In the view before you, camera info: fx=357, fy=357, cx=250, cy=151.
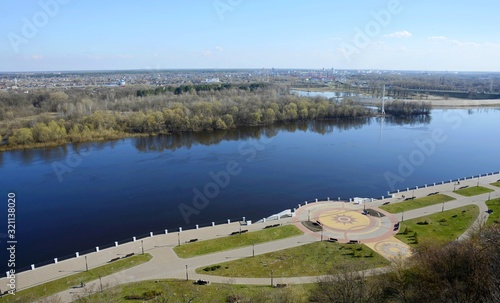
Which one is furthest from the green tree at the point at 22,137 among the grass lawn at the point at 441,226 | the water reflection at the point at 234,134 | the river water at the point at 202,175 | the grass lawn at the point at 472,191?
the grass lawn at the point at 472,191

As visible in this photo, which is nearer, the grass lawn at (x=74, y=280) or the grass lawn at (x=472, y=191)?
the grass lawn at (x=74, y=280)

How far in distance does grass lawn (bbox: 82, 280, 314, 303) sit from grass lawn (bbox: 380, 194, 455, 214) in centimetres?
1558

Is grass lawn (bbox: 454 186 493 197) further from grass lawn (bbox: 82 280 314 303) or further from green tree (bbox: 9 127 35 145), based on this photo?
green tree (bbox: 9 127 35 145)

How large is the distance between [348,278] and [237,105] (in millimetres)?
72281

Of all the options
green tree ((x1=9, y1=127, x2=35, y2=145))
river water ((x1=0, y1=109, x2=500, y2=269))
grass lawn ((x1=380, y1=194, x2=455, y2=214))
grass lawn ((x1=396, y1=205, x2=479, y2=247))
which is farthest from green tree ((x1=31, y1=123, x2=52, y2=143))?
grass lawn ((x1=396, y1=205, x2=479, y2=247))

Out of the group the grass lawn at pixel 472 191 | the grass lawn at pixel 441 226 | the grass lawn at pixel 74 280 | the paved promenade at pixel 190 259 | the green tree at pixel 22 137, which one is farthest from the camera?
the green tree at pixel 22 137

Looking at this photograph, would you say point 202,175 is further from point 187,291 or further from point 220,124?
point 220,124

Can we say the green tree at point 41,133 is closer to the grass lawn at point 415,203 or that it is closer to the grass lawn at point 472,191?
the grass lawn at point 415,203

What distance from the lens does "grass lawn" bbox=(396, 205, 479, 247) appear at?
1099 inches

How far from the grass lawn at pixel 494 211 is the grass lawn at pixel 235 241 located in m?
15.9

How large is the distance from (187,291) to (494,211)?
2822 cm

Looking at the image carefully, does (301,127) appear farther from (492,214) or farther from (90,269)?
(90,269)

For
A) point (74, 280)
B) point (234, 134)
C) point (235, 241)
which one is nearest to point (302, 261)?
point (235, 241)

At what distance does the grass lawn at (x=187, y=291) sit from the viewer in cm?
1988
